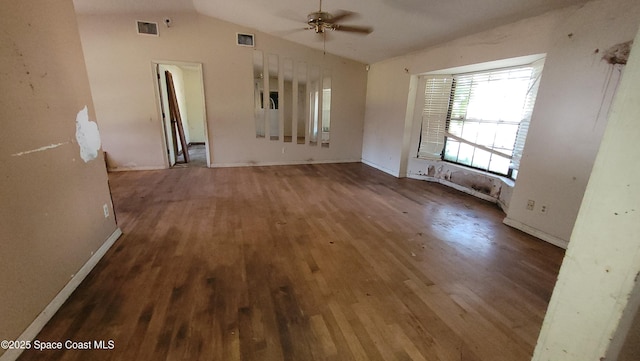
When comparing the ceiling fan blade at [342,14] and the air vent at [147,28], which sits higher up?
the air vent at [147,28]

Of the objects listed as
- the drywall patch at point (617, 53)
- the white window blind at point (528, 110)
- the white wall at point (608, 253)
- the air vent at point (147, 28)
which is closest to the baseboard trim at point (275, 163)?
the air vent at point (147, 28)

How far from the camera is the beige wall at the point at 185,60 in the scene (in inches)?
187

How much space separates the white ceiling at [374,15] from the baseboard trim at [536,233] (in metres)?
2.32

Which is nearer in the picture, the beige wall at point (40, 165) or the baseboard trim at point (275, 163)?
the beige wall at point (40, 165)

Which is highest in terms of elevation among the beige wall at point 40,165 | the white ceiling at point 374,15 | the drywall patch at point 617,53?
the white ceiling at point 374,15

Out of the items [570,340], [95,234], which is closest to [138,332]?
[95,234]

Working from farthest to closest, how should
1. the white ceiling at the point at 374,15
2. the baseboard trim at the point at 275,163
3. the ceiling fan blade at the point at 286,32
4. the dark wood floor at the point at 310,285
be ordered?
1. the baseboard trim at the point at 275,163
2. the ceiling fan blade at the point at 286,32
3. the white ceiling at the point at 374,15
4. the dark wood floor at the point at 310,285

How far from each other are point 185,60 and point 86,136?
3.57 m

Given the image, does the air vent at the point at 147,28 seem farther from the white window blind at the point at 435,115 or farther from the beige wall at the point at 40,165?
the white window blind at the point at 435,115

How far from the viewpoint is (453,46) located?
3.90m

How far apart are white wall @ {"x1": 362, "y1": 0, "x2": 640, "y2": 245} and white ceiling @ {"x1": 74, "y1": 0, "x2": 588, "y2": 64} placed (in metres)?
0.18

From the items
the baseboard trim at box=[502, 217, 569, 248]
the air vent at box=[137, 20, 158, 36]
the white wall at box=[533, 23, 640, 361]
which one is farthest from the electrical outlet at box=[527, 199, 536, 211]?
the air vent at box=[137, 20, 158, 36]

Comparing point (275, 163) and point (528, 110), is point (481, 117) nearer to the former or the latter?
point (528, 110)

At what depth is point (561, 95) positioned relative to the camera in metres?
2.65
